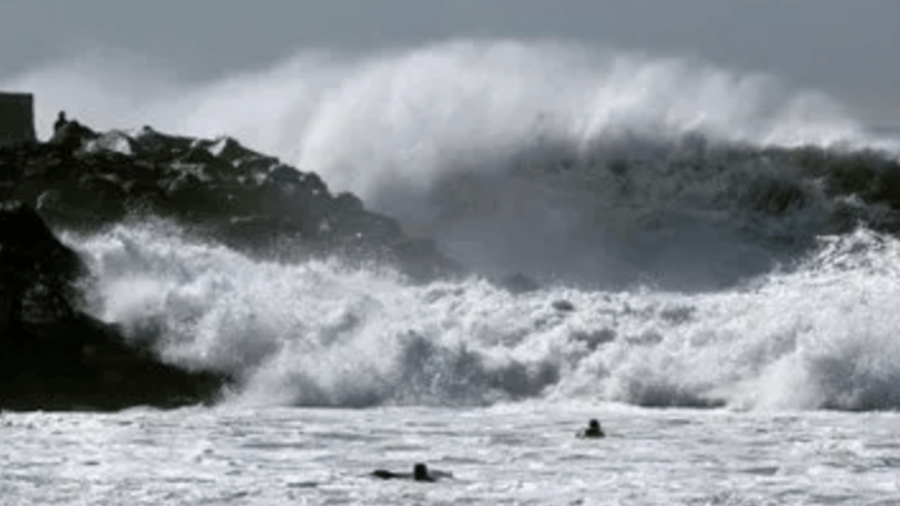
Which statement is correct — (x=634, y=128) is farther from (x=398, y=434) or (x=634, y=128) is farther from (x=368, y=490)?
(x=368, y=490)

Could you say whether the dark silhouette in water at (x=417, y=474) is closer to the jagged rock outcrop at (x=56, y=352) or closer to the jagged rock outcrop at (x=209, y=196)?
the jagged rock outcrop at (x=56, y=352)

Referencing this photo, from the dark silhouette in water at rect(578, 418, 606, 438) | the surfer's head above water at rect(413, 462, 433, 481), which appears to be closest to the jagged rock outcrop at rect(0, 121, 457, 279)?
the dark silhouette in water at rect(578, 418, 606, 438)

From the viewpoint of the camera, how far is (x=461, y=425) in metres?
31.6

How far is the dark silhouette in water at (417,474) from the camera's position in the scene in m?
24.6

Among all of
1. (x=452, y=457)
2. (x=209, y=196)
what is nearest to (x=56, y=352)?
(x=452, y=457)

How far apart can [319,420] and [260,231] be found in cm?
1439

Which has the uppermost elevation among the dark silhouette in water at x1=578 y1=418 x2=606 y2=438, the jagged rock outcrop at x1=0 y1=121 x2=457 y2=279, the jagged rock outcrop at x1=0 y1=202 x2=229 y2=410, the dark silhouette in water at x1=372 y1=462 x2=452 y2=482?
the jagged rock outcrop at x1=0 y1=121 x2=457 y2=279

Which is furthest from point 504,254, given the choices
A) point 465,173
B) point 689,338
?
point 689,338

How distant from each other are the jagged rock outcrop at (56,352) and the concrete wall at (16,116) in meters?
18.0

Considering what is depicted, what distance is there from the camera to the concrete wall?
56094 mm

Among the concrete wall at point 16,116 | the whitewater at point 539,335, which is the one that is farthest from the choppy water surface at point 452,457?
the concrete wall at point 16,116

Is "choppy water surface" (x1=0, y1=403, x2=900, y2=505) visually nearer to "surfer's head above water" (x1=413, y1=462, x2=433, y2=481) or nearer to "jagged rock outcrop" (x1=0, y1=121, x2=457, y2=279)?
"surfer's head above water" (x1=413, y1=462, x2=433, y2=481)

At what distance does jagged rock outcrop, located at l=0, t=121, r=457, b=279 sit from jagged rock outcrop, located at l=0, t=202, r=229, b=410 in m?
6.21

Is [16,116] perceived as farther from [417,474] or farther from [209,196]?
[417,474]
